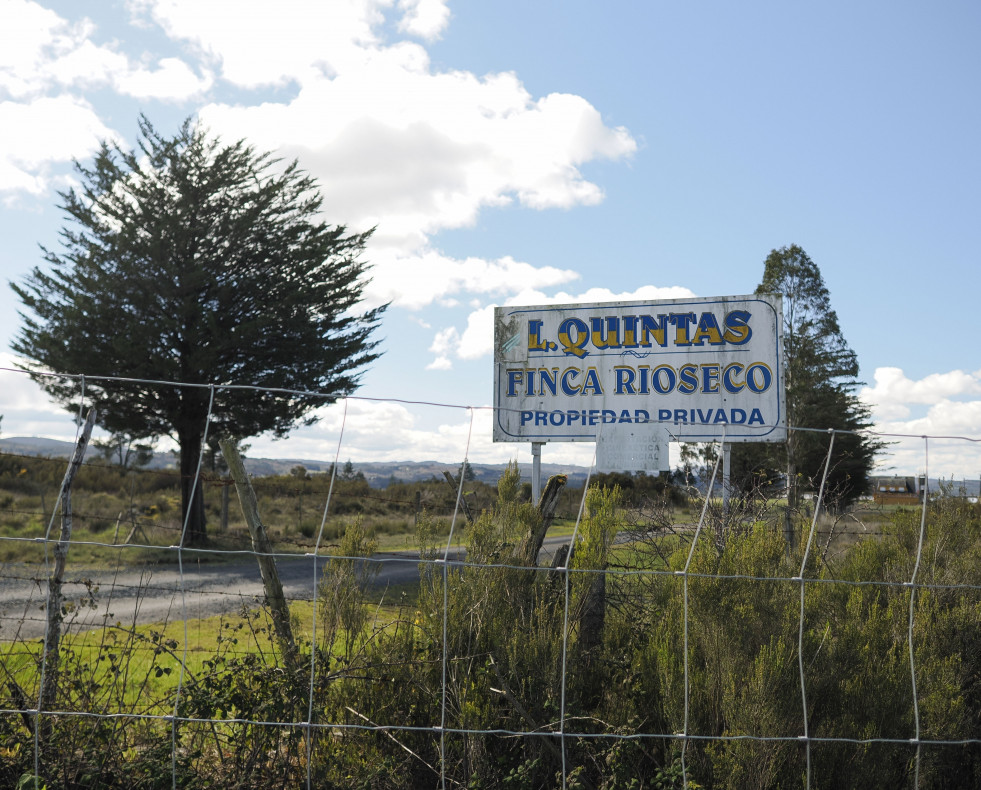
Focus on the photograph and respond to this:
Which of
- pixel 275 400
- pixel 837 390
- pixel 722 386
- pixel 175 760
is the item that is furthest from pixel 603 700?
pixel 837 390

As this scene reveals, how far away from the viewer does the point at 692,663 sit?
388 cm

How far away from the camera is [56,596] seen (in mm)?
4586

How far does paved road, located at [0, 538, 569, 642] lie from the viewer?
9588mm

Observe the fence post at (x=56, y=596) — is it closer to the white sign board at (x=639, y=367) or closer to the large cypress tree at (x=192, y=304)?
the white sign board at (x=639, y=367)

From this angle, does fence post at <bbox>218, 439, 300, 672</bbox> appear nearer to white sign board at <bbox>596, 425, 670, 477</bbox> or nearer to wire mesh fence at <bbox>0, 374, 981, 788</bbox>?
wire mesh fence at <bbox>0, 374, 981, 788</bbox>

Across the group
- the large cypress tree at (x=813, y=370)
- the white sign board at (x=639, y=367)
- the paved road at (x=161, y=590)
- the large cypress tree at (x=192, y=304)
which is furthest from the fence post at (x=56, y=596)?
the large cypress tree at (x=813, y=370)

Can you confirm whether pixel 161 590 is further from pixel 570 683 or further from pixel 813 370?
pixel 813 370

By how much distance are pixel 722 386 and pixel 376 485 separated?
391 cm

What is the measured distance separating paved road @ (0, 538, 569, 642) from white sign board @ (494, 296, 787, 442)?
1.71m

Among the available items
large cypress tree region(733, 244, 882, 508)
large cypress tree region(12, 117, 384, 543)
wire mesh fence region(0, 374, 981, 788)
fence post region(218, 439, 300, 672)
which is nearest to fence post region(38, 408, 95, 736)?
wire mesh fence region(0, 374, 981, 788)

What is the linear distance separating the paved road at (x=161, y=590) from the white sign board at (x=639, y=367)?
1712 millimetres

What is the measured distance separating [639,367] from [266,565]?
450cm

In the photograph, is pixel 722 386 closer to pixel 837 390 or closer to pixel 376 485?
pixel 376 485

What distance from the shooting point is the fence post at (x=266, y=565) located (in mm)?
4312
